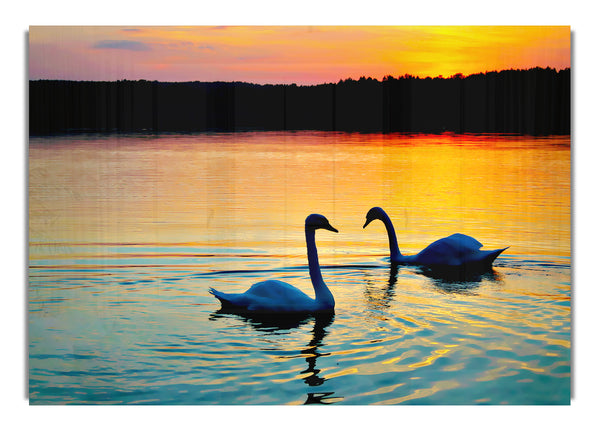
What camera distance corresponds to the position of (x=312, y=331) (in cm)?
907

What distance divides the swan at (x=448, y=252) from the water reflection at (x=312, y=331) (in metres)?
1.50

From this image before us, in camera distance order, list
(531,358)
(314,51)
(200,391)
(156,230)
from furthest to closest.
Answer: (156,230)
(314,51)
(531,358)
(200,391)

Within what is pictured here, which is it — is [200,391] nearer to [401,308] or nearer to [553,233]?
[401,308]

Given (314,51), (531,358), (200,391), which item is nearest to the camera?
(200,391)

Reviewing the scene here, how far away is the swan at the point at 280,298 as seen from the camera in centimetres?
938

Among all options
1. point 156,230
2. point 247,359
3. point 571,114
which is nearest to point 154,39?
point 156,230

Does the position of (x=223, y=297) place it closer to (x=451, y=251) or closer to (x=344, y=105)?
(x=344, y=105)

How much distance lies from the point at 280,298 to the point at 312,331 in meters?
0.48

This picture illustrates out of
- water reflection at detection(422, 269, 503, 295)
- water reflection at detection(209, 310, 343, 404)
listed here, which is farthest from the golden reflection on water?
water reflection at detection(209, 310, 343, 404)

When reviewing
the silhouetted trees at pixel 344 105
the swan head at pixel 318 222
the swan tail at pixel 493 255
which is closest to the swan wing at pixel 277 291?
the swan head at pixel 318 222

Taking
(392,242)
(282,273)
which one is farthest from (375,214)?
(282,273)

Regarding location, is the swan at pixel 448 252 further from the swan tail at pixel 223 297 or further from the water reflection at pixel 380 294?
the swan tail at pixel 223 297

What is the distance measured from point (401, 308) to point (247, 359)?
1874mm

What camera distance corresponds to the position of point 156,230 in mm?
10492
